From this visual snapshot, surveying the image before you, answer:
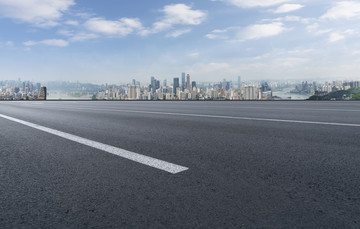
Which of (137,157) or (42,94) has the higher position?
(42,94)

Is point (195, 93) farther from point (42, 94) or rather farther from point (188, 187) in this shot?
point (188, 187)

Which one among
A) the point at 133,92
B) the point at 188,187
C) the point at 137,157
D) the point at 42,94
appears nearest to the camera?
the point at 188,187

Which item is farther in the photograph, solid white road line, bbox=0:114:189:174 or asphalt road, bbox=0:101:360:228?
solid white road line, bbox=0:114:189:174

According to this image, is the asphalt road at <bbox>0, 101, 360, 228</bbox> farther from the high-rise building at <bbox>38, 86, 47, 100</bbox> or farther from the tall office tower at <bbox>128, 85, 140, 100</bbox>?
the tall office tower at <bbox>128, 85, 140, 100</bbox>

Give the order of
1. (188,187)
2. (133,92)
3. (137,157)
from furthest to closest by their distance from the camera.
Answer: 1. (133,92)
2. (137,157)
3. (188,187)

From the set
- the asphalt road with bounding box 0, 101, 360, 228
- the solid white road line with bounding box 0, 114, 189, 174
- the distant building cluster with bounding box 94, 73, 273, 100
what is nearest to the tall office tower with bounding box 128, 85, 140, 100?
the distant building cluster with bounding box 94, 73, 273, 100

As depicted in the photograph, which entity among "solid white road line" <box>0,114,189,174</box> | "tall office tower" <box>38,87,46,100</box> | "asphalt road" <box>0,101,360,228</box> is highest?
"tall office tower" <box>38,87,46,100</box>

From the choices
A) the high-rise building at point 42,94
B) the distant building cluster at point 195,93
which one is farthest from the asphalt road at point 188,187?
the high-rise building at point 42,94

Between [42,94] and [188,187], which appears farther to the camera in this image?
[42,94]

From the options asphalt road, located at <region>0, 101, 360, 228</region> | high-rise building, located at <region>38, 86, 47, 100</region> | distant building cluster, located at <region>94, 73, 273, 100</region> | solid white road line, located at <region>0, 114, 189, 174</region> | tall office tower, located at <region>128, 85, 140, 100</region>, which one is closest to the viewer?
asphalt road, located at <region>0, 101, 360, 228</region>

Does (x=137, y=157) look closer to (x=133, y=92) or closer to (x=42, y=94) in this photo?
(x=42, y=94)

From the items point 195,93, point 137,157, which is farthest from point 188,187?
point 195,93

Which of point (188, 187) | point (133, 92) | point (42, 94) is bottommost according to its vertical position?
point (188, 187)

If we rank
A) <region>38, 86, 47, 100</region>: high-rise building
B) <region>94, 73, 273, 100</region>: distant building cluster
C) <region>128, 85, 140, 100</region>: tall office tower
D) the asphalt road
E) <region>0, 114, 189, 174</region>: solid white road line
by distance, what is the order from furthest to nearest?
<region>128, 85, 140, 100</region>: tall office tower < <region>38, 86, 47, 100</region>: high-rise building < <region>94, 73, 273, 100</region>: distant building cluster < <region>0, 114, 189, 174</region>: solid white road line < the asphalt road
